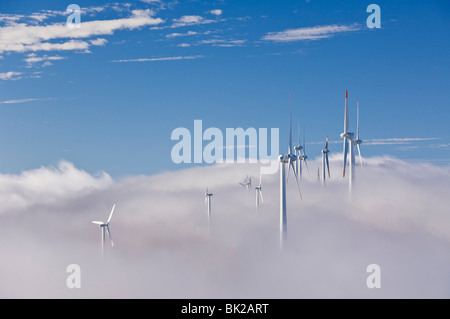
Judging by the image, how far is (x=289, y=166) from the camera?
120875 mm

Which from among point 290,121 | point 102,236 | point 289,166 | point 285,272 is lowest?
point 285,272
